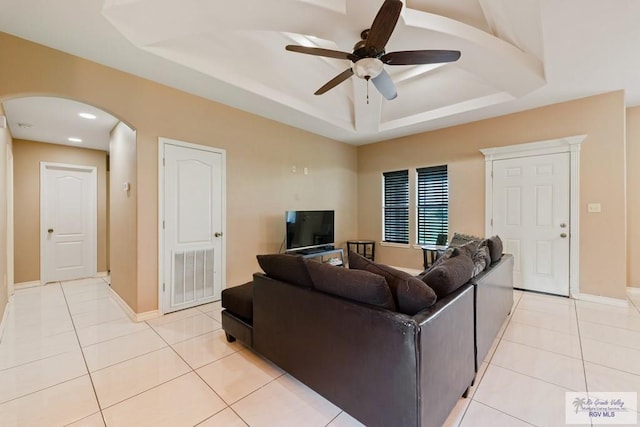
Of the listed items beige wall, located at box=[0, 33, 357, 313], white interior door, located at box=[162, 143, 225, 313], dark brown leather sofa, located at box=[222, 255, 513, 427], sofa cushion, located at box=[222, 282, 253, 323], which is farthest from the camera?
white interior door, located at box=[162, 143, 225, 313]

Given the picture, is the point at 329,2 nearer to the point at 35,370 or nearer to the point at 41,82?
the point at 41,82

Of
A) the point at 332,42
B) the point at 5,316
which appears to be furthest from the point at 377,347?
the point at 5,316

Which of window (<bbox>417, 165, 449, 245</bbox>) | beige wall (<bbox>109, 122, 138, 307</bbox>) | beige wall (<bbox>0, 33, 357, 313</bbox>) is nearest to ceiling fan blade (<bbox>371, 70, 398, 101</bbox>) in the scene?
beige wall (<bbox>0, 33, 357, 313</bbox>)

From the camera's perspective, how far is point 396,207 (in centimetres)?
557

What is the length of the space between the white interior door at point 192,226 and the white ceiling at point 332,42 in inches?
36.6

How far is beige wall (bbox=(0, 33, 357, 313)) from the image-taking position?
8.23ft

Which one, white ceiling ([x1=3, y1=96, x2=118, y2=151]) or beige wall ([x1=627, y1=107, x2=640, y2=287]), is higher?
white ceiling ([x1=3, y1=96, x2=118, y2=151])

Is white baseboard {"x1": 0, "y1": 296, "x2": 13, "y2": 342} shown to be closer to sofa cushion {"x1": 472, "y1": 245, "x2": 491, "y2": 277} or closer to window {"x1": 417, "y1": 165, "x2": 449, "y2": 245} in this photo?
sofa cushion {"x1": 472, "y1": 245, "x2": 491, "y2": 277}

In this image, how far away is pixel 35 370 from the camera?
2.10 m

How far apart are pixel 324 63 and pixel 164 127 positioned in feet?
7.31

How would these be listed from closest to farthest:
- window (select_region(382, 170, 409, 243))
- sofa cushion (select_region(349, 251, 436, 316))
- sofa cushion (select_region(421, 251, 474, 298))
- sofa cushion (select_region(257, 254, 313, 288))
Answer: sofa cushion (select_region(349, 251, 436, 316)) < sofa cushion (select_region(421, 251, 474, 298)) < sofa cushion (select_region(257, 254, 313, 288)) < window (select_region(382, 170, 409, 243))

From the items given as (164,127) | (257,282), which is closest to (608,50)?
(257,282)

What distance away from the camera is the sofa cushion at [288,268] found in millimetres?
1828

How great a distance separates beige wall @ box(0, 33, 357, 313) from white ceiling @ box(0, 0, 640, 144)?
0.19m
